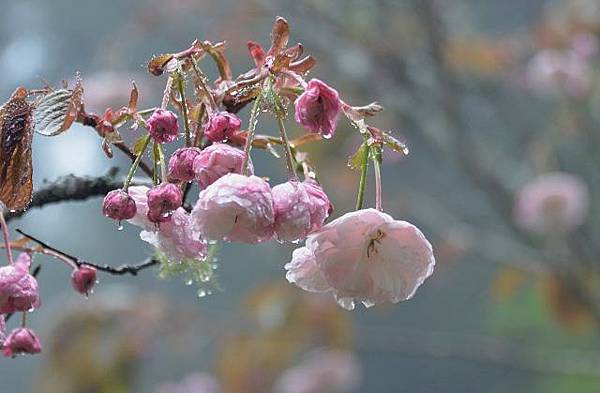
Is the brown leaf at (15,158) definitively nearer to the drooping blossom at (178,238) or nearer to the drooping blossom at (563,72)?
the drooping blossom at (178,238)

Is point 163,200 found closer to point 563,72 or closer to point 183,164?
point 183,164

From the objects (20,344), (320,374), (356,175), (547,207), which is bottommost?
(20,344)

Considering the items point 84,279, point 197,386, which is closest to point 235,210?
point 84,279

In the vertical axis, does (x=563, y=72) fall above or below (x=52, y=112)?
above

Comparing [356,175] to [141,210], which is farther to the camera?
[356,175]

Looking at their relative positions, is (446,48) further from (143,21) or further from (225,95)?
(225,95)

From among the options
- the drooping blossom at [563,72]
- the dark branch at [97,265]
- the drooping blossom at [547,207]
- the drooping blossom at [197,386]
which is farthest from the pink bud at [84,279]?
the drooping blossom at [197,386]
